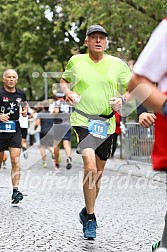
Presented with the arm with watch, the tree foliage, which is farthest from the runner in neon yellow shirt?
the tree foliage

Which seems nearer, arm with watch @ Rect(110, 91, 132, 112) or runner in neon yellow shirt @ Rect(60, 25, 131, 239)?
arm with watch @ Rect(110, 91, 132, 112)

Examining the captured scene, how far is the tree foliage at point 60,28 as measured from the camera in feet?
49.2

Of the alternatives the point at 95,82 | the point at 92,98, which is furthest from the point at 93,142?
the point at 95,82

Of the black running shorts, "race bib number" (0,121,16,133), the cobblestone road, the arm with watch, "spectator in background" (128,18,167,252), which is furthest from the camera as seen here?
"race bib number" (0,121,16,133)

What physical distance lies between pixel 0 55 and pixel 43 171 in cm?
1911

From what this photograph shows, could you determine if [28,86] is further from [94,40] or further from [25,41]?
[94,40]

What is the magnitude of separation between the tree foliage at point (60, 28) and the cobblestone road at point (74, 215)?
4433 millimetres

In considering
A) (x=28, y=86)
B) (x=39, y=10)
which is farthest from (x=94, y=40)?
(x=28, y=86)

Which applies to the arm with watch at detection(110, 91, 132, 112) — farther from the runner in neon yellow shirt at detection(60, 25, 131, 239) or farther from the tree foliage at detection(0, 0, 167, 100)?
the tree foliage at detection(0, 0, 167, 100)

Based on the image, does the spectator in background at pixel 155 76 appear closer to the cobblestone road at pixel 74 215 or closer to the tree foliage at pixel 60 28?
the cobblestone road at pixel 74 215

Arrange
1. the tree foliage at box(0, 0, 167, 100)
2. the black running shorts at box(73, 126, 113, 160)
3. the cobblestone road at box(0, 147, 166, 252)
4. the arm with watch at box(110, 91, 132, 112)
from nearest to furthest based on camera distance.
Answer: the arm with watch at box(110, 91, 132, 112) → the cobblestone road at box(0, 147, 166, 252) → the black running shorts at box(73, 126, 113, 160) → the tree foliage at box(0, 0, 167, 100)

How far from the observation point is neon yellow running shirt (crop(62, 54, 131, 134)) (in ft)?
18.3

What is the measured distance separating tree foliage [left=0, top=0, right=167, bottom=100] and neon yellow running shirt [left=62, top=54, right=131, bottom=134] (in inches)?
292

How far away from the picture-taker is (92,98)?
5.58 m
